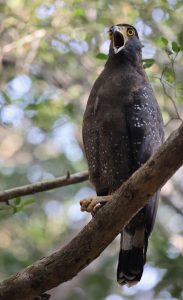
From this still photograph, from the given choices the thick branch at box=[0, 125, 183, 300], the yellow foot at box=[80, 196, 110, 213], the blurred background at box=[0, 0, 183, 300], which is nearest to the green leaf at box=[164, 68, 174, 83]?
the blurred background at box=[0, 0, 183, 300]

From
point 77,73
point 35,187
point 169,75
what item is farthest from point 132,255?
point 77,73

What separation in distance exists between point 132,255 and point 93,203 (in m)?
0.82

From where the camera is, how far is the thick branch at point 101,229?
132 inches

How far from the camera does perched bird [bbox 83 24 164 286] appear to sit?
14.5ft

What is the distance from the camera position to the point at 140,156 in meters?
4.38

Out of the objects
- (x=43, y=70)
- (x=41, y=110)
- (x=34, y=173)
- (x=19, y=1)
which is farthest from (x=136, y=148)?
(x=34, y=173)

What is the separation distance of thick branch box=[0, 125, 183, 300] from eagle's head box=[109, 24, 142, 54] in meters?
1.67

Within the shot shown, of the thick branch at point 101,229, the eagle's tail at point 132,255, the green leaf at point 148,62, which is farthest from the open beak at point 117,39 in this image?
the thick branch at point 101,229

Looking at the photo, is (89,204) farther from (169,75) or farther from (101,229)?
(169,75)

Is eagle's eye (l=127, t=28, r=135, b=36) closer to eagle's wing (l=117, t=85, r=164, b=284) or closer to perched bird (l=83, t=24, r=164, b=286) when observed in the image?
perched bird (l=83, t=24, r=164, b=286)

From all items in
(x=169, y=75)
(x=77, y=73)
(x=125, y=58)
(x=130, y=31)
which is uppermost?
(x=130, y=31)

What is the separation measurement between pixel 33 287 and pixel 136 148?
112 centimetres

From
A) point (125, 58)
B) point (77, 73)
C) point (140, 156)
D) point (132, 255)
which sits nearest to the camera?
point (140, 156)

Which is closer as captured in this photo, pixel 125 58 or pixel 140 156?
pixel 140 156
